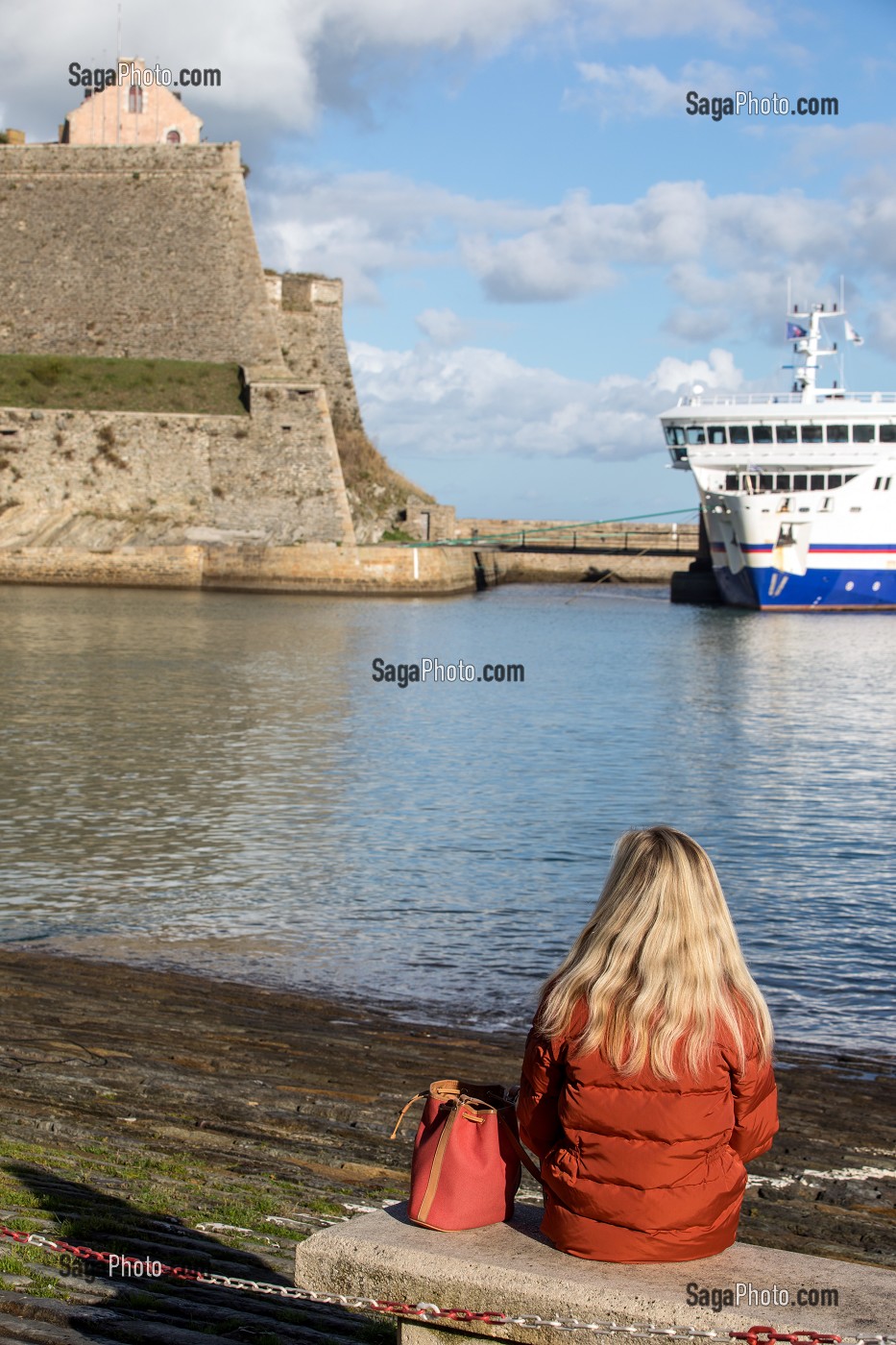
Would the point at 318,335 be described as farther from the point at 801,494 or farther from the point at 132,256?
the point at 801,494

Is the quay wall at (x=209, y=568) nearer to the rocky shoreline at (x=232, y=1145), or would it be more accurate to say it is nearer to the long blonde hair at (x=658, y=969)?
the rocky shoreline at (x=232, y=1145)

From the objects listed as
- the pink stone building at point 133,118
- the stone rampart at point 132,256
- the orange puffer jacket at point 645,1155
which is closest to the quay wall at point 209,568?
the stone rampart at point 132,256

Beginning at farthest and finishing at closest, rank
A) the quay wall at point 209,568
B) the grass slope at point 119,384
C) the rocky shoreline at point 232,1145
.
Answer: the grass slope at point 119,384, the quay wall at point 209,568, the rocky shoreline at point 232,1145

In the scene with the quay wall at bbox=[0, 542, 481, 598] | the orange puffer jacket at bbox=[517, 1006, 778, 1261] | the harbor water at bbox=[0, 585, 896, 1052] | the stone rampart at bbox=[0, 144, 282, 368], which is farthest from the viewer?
the stone rampart at bbox=[0, 144, 282, 368]

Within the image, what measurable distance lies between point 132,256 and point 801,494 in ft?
85.5

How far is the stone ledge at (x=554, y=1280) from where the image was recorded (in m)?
2.91

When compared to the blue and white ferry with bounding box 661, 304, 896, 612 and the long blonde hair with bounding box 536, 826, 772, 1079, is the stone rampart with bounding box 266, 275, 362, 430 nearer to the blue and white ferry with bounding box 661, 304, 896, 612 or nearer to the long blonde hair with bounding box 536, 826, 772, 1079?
the blue and white ferry with bounding box 661, 304, 896, 612

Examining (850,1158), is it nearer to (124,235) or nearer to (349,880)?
(349,880)

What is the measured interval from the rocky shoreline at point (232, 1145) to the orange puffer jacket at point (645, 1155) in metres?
0.94

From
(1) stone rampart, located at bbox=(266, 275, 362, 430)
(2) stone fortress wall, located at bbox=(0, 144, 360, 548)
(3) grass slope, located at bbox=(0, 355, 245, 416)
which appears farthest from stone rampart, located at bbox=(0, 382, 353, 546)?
(1) stone rampart, located at bbox=(266, 275, 362, 430)

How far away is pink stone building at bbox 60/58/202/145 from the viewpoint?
5909 centimetres

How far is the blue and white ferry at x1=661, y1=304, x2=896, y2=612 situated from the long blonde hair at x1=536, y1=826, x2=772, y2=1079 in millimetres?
49709

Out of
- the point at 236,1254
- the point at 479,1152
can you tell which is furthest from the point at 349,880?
the point at 479,1152

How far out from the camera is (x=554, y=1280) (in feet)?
9.82
